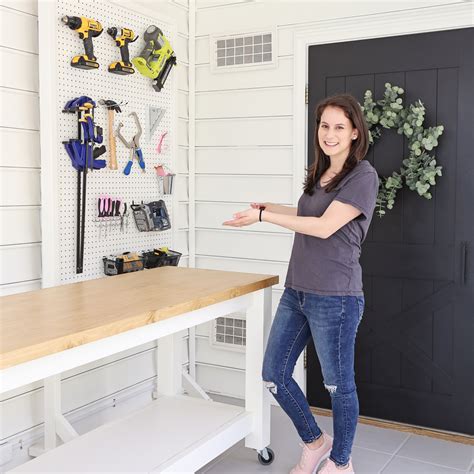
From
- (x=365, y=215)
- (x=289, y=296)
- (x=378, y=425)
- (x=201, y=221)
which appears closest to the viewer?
(x=365, y=215)

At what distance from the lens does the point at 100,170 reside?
11.1 feet

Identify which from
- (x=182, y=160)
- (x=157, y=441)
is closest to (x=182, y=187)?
(x=182, y=160)

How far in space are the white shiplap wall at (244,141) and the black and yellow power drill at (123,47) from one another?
2.62 ft

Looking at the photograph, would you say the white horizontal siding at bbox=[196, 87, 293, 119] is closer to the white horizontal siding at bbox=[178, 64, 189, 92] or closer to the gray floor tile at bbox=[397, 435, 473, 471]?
the white horizontal siding at bbox=[178, 64, 189, 92]

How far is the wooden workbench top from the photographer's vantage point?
74.3 inches

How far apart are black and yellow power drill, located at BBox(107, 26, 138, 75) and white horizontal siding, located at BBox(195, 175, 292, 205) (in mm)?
971

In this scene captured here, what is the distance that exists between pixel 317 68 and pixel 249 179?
773mm

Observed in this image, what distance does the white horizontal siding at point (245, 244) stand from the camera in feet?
13.0

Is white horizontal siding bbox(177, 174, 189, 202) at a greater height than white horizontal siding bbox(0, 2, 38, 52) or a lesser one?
lesser

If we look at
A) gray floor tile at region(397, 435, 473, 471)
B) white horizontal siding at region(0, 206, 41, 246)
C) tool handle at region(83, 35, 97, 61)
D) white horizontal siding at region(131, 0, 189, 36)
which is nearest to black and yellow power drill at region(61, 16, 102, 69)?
tool handle at region(83, 35, 97, 61)

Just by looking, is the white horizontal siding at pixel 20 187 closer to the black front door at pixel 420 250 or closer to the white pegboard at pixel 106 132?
the white pegboard at pixel 106 132

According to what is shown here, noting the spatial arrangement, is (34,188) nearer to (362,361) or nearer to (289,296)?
(289,296)

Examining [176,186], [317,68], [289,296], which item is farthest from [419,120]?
[176,186]

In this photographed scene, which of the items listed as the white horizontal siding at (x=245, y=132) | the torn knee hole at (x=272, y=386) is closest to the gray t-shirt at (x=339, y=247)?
the torn knee hole at (x=272, y=386)
